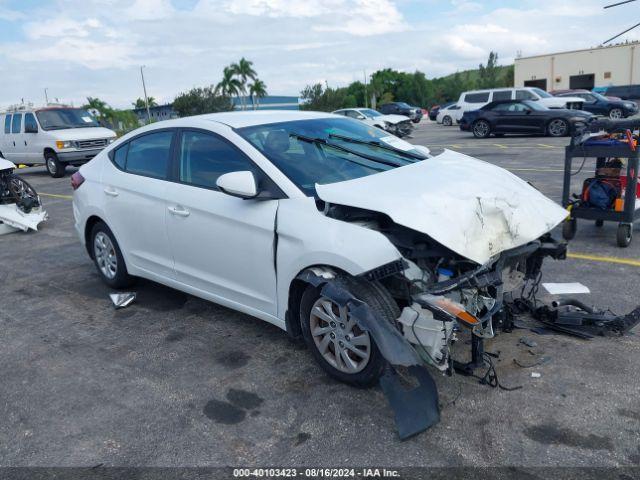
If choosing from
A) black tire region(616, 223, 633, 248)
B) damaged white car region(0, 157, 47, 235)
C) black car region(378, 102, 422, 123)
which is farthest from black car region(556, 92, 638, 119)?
damaged white car region(0, 157, 47, 235)

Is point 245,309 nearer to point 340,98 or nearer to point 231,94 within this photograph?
point 340,98

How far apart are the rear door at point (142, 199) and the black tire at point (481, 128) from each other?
18.4m

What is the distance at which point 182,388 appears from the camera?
3.74 metres

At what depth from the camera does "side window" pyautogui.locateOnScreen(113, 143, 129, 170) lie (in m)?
5.29

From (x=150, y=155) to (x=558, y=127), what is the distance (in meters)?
17.9

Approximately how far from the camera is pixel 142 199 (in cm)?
485

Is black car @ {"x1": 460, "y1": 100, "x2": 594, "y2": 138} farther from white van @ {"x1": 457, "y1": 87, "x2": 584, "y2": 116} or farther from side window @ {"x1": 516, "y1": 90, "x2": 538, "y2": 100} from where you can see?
side window @ {"x1": 516, "y1": 90, "x2": 538, "y2": 100}

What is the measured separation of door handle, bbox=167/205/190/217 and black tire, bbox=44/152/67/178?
1329cm

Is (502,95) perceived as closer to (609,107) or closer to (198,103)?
(609,107)

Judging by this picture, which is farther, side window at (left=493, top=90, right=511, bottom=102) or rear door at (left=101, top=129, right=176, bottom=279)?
side window at (left=493, top=90, right=511, bottom=102)

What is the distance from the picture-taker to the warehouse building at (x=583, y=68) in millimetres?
51781

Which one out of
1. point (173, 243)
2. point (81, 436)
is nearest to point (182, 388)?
point (81, 436)

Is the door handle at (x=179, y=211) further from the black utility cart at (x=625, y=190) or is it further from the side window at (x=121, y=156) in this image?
the black utility cart at (x=625, y=190)

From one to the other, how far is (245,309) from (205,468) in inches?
55.3
